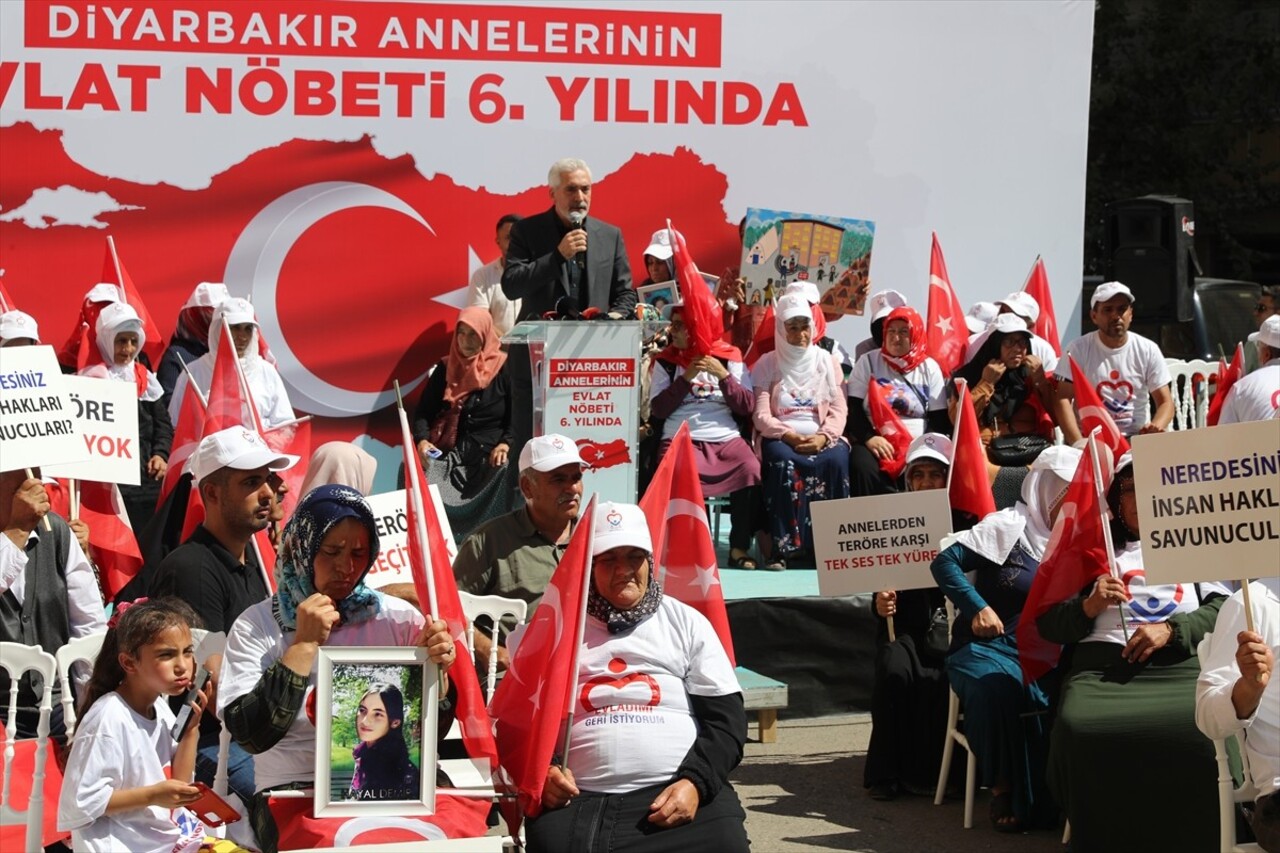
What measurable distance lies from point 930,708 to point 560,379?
1.94m

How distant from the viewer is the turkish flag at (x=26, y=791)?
15.6 feet

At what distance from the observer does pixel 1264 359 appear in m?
10.2

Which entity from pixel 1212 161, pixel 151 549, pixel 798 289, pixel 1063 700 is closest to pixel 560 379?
pixel 151 549

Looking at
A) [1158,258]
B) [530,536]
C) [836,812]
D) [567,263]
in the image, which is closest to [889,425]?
[567,263]

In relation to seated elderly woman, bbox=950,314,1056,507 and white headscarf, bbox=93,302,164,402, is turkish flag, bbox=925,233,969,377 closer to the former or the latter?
seated elderly woman, bbox=950,314,1056,507

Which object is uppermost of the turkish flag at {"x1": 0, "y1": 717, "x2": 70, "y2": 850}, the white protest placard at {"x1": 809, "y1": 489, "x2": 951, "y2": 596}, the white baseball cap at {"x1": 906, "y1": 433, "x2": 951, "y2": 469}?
the white baseball cap at {"x1": 906, "y1": 433, "x2": 951, "y2": 469}

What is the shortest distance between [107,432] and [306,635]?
249cm

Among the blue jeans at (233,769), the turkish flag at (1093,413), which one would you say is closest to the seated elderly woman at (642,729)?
the blue jeans at (233,769)

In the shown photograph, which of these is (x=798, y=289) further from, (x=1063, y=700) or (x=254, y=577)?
(x=254, y=577)

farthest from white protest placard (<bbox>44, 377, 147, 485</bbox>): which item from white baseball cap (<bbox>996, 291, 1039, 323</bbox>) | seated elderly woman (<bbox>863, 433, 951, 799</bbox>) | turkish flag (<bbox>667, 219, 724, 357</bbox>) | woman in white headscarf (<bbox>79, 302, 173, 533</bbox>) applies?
white baseball cap (<bbox>996, 291, 1039, 323</bbox>)

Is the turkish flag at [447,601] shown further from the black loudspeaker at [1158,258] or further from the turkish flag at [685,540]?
the black loudspeaker at [1158,258]

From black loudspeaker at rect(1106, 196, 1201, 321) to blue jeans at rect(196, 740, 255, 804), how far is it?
11.7 metres

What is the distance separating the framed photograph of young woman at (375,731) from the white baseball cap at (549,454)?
1.44 m

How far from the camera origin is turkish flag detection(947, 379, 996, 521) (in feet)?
23.7
